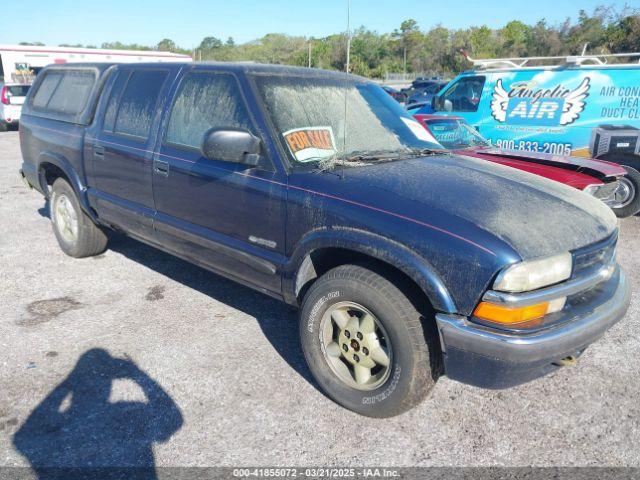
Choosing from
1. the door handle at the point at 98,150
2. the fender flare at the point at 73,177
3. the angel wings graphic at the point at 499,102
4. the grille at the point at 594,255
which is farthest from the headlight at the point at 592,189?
the fender flare at the point at 73,177

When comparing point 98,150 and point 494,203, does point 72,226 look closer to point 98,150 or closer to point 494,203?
point 98,150

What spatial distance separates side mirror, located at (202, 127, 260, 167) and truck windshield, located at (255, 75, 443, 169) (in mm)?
205

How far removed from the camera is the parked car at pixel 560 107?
746cm

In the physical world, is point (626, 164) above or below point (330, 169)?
below

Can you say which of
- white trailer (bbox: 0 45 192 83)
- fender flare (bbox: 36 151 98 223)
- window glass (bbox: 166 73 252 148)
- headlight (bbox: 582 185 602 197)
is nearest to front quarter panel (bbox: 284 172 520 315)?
window glass (bbox: 166 73 252 148)

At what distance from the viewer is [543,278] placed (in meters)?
2.46

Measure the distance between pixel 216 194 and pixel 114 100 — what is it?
163 cm

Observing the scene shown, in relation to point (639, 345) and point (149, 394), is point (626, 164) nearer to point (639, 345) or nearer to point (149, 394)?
point (639, 345)

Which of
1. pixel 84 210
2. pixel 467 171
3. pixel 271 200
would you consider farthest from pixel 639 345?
pixel 84 210

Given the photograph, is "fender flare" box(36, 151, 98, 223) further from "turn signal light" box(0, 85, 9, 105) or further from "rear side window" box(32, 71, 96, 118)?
"turn signal light" box(0, 85, 9, 105)

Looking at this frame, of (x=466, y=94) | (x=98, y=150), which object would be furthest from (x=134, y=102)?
(x=466, y=94)

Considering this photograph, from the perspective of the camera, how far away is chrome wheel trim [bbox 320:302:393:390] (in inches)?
110

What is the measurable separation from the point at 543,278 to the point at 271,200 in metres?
1.54

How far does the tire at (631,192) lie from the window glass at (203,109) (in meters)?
5.96
